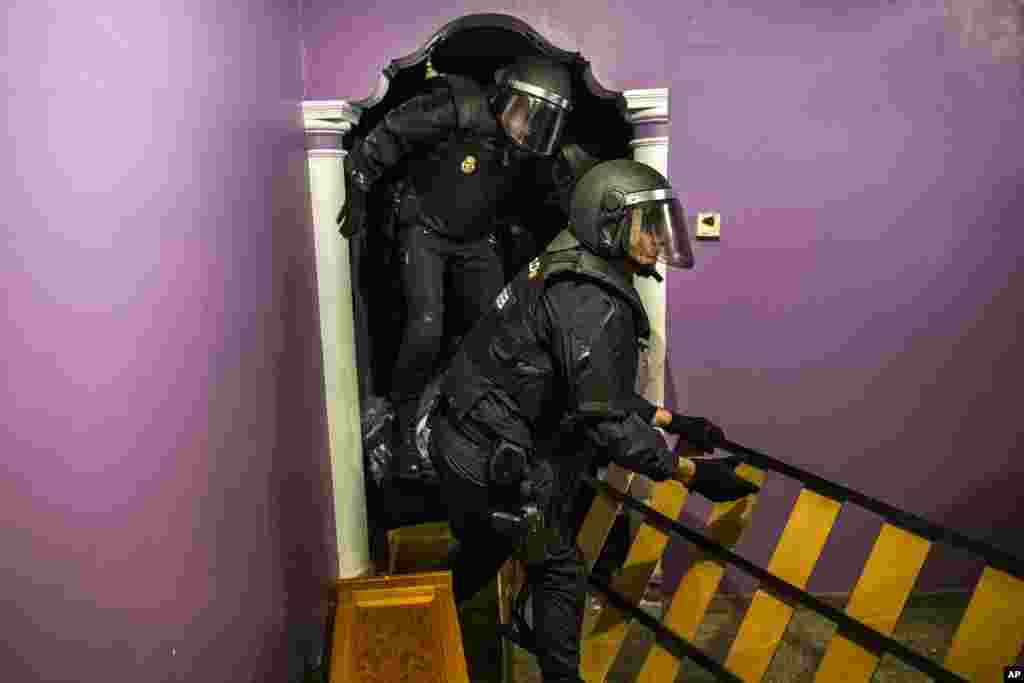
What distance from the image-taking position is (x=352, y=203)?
105 inches

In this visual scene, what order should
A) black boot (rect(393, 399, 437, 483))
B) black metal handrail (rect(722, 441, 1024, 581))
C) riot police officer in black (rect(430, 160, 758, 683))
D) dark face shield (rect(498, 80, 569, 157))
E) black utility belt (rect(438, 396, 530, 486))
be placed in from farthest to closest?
black boot (rect(393, 399, 437, 483))
dark face shield (rect(498, 80, 569, 157))
black utility belt (rect(438, 396, 530, 486))
riot police officer in black (rect(430, 160, 758, 683))
black metal handrail (rect(722, 441, 1024, 581))

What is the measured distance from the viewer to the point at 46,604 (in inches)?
35.0

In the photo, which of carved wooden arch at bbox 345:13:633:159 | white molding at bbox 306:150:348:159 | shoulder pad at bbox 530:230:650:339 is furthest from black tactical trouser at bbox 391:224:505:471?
shoulder pad at bbox 530:230:650:339

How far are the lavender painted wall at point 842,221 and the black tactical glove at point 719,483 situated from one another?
845 millimetres

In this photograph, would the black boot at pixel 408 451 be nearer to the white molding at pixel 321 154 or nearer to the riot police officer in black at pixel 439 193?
the riot police officer in black at pixel 439 193

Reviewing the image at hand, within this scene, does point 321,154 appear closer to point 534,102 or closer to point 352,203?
point 352,203

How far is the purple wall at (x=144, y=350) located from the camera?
88 cm

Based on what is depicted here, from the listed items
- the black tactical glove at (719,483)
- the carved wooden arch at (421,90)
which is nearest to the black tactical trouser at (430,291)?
the carved wooden arch at (421,90)

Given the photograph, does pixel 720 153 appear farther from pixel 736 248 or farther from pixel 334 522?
pixel 334 522

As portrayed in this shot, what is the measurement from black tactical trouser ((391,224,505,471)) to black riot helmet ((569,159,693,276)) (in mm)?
965

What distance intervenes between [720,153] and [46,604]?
7.98ft

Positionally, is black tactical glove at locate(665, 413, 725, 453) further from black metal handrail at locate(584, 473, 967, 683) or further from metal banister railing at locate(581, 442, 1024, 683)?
black metal handrail at locate(584, 473, 967, 683)

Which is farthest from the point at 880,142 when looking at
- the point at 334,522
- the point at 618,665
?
the point at 334,522

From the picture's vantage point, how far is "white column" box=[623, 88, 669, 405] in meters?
2.60
